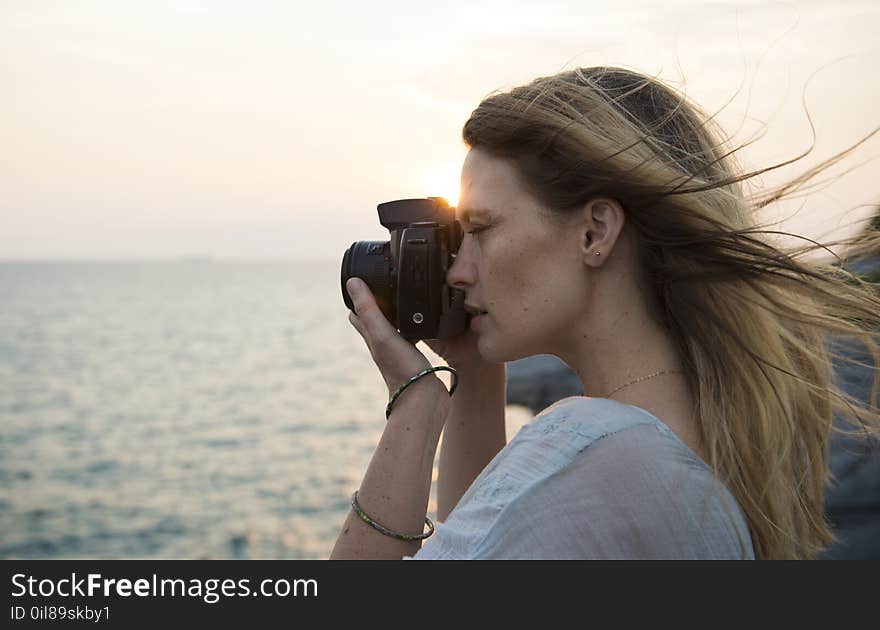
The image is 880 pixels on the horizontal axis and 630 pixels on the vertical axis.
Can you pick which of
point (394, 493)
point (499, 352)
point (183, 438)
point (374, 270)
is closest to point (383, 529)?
point (394, 493)

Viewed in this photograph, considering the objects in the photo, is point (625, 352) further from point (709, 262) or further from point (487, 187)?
point (487, 187)

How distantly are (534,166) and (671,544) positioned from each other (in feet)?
2.40

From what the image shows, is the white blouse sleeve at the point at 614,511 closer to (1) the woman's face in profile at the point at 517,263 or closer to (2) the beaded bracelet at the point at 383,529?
(1) the woman's face in profile at the point at 517,263

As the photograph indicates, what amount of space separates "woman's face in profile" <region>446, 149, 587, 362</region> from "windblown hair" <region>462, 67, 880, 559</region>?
0.14ft

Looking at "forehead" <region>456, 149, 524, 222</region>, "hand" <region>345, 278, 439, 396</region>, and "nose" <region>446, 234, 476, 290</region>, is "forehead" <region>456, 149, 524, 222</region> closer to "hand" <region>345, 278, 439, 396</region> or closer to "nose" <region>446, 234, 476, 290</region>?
"nose" <region>446, 234, 476, 290</region>

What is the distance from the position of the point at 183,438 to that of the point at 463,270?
26.8 m

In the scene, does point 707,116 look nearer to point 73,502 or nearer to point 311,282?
point 73,502

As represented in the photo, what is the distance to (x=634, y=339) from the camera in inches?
67.5

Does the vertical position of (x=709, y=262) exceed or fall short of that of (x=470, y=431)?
it exceeds it

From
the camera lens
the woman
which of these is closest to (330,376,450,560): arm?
the woman

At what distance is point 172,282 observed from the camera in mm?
126125

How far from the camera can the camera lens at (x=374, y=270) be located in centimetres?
231

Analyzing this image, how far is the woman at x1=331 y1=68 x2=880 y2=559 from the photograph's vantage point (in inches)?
57.2

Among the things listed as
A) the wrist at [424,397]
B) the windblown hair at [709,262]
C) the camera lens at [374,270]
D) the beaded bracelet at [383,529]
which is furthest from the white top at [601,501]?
the camera lens at [374,270]
